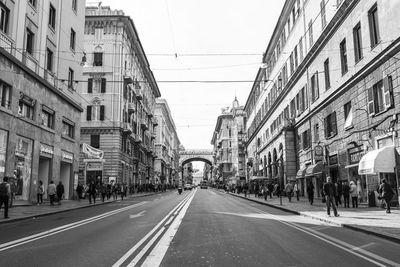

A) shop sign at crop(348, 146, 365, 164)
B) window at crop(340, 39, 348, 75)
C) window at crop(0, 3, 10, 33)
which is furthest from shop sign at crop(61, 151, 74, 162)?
window at crop(340, 39, 348, 75)

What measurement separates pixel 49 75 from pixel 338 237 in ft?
79.6

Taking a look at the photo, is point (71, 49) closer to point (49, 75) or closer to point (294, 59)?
point (49, 75)

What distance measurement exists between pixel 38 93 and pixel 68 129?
7463mm

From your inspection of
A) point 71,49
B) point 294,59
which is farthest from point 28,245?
point 294,59

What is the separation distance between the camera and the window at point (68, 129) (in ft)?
106

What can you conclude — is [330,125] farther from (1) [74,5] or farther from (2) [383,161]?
(1) [74,5]

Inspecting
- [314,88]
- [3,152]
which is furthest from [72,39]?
[314,88]

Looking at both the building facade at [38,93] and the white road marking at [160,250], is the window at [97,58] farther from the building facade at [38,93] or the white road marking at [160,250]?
the white road marking at [160,250]

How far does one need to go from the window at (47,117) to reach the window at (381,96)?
21.0 meters

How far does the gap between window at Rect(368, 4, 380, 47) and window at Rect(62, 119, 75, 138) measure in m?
23.3

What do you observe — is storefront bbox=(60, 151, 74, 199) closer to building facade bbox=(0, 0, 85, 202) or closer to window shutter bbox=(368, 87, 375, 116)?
building facade bbox=(0, 0, 85, 202)

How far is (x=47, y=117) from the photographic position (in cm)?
2862

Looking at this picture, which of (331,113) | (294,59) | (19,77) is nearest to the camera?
(19,77)

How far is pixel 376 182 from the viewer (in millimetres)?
20688
